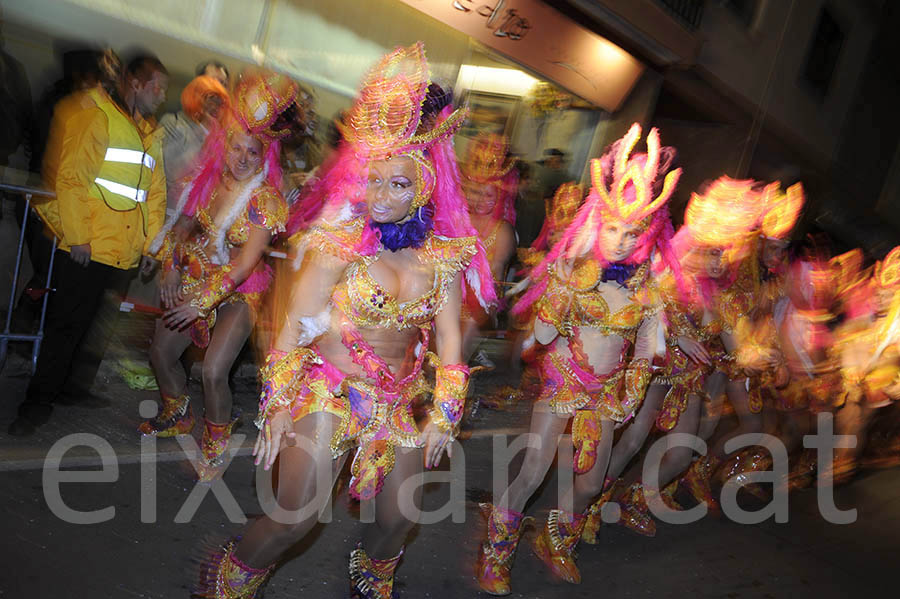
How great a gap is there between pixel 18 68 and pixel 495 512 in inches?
185

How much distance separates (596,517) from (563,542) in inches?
26.8

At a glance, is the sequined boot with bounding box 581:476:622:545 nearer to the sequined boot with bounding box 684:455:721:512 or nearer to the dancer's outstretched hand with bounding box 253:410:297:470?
the sequined boot with bounding box 684:455:721:512

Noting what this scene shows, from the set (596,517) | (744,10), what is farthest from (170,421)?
(744,10)

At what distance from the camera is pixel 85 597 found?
305 cm

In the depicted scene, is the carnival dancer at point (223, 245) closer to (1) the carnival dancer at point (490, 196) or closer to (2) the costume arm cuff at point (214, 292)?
(2) the costume arm cuff at point (214, 292)

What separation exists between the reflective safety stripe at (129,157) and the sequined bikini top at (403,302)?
265cm

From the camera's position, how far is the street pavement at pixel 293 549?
11.0 ft

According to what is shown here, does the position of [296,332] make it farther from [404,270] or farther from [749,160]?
[749,160]

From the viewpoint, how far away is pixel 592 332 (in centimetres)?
395

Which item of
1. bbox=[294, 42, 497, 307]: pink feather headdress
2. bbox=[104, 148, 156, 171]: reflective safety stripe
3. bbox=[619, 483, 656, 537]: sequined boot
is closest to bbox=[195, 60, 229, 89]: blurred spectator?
bbox=[104, 148, 156, 171]: reflective safety stripe

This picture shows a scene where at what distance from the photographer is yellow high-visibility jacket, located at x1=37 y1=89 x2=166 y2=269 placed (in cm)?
457

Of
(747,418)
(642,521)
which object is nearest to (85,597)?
(642,521)

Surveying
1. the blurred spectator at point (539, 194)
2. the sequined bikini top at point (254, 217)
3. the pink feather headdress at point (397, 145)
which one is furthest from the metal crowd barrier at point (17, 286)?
the blurred spectator at point (539, 194)

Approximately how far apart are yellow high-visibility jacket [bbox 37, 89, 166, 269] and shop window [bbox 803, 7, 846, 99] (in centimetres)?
1644
